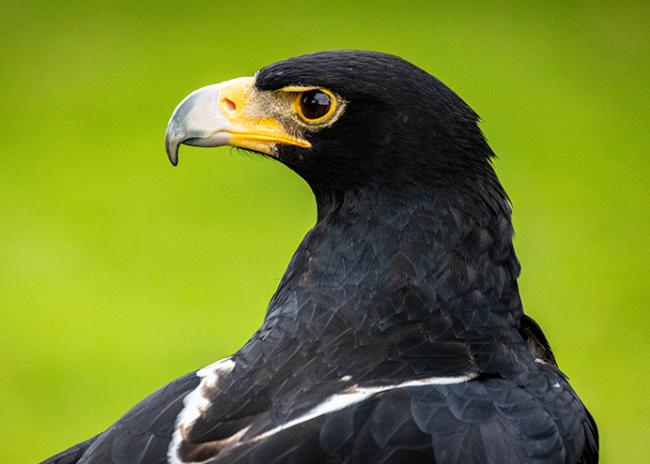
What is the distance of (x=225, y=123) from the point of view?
3494mm

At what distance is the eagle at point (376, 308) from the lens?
119 inches

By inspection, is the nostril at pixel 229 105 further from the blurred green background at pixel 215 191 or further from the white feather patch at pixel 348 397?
the blurred green background at pixel 215 191

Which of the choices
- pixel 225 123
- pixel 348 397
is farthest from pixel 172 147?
pixel 348 397

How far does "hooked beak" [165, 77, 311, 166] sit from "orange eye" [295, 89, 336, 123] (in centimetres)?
7

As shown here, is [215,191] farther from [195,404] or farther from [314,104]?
[195,404]

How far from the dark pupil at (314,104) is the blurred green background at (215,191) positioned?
3429 mm

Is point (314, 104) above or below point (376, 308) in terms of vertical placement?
above

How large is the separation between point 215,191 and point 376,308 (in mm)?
5342

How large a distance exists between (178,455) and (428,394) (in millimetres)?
578

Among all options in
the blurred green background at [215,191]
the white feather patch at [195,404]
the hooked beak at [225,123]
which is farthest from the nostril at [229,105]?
the blurred green background at [215,191]

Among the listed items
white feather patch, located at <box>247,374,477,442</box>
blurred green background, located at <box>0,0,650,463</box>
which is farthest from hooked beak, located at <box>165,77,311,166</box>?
blurred green background, located at <box>0,0,650,463</box>

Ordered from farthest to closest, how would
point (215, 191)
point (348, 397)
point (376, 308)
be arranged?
point (215, 191)
point (376, 308)
point (348, 397)

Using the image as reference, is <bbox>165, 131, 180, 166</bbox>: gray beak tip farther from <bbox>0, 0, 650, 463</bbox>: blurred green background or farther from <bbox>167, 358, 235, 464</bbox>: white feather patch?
<bbox>0, 0, 650, 463</bbox>: blurred green background

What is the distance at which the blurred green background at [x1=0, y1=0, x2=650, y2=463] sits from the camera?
707 cm
